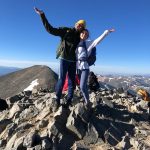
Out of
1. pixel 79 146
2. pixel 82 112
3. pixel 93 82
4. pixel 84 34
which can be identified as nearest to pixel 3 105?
pixel 82 112

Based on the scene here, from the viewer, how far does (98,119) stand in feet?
49.0

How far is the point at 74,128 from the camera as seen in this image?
13.7 m

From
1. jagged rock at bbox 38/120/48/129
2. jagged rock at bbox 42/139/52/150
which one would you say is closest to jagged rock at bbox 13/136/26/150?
jagged rock at bbox 42/139/52/150

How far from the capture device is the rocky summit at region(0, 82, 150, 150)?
12836 mm

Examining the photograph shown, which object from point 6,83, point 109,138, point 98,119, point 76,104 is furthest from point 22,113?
point 6,83

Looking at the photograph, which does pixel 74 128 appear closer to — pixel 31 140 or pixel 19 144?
pixel 31 140

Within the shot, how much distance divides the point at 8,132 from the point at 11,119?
87.1 inches

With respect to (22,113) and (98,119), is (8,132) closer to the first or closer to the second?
(22,113)

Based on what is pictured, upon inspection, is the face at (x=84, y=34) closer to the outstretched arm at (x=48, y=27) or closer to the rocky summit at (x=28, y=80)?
the outstretched arm at (x=48, y=27)

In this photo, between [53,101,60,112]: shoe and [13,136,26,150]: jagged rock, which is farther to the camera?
[53,101,60,112]: shoe

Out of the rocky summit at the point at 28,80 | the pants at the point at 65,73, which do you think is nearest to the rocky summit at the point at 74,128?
the pants at the point at 65,73

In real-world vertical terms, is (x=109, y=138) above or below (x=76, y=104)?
below

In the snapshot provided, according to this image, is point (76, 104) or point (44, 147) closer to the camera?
point (44, 147)

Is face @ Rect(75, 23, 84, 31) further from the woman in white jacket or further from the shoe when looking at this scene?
the shoe
